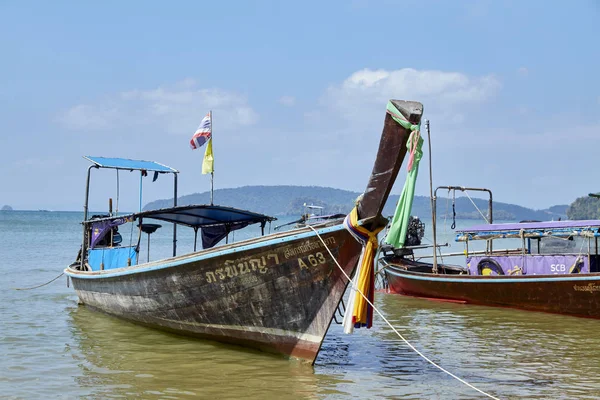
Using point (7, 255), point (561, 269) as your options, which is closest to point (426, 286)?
point (561, 269)

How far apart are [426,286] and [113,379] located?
10.9 meters

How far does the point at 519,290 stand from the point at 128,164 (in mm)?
9790

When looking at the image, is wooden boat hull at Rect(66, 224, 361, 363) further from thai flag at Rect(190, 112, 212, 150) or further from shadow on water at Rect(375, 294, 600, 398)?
thai flag at Rect(190, 112, 212, 150)

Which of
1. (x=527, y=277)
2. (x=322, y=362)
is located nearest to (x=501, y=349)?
(x=322, y=362)

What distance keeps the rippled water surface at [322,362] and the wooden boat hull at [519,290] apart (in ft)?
1.25

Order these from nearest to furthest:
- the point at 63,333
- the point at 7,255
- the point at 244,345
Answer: the point at 244,345, the point at 63,333, the point at 7,255

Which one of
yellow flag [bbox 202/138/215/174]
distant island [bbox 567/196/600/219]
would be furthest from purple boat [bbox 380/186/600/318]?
distant island [bbox 567/196/600/219]

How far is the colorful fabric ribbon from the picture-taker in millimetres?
8562

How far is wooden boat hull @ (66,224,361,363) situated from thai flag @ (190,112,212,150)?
431cm

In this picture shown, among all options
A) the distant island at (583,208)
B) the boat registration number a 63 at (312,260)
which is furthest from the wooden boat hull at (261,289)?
the distant island at (583,208)

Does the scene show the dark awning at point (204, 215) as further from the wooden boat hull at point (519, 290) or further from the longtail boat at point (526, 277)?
the wooden boat hull at point (519, 290)

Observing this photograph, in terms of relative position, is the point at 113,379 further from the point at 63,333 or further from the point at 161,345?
the point at 63,333

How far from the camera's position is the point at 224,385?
8.36 meters

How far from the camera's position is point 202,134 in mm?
14734
